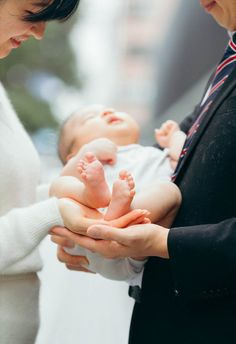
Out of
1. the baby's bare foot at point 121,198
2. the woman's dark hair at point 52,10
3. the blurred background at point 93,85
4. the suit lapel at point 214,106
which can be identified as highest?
the woman's dark hair at point 52,10

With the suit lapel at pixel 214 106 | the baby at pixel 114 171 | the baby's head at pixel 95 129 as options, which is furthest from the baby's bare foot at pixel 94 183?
the baby's head at pixel 95 129

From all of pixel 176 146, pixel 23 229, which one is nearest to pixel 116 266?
pixel 23 229

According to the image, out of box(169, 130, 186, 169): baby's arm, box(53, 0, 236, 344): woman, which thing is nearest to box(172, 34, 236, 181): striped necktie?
box(53, 0, 236, 344): woman

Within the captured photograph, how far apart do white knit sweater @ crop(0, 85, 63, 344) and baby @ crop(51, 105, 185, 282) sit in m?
0.09

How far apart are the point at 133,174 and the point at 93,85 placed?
13.2 metres

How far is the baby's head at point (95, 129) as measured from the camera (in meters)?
1.95

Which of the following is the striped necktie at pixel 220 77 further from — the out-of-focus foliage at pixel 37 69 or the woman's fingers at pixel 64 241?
the out-of-focus foliage at pixel 37 69

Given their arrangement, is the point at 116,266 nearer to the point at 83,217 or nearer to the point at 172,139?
the point at 83,217

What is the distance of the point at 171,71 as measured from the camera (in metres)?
10.0

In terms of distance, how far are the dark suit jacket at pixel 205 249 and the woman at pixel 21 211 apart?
242 millimetres

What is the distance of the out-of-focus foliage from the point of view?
486 inches

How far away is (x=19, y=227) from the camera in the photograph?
1448 millimetres

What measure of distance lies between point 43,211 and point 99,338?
744mm

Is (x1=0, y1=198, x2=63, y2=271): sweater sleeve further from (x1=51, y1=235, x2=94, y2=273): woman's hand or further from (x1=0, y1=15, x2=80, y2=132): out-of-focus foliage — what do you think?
(x1=0, y1=15, x2=80, y2=132): out-of-focus foliage
